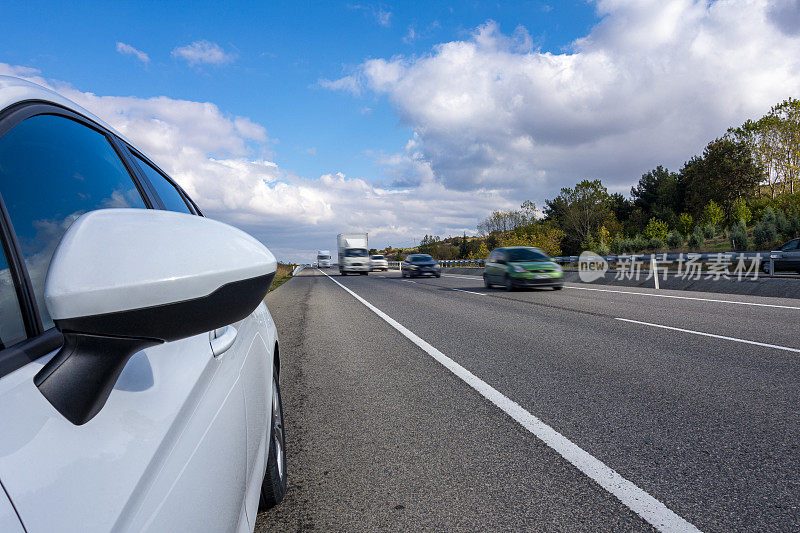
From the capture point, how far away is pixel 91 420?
1.02 m

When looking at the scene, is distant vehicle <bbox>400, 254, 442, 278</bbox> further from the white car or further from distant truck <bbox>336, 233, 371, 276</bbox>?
the white car

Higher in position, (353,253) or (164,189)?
(164,189)

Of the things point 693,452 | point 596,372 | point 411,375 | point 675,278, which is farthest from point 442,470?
point 675,278

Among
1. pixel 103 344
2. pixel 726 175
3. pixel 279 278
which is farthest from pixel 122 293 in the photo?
pixel 726 175

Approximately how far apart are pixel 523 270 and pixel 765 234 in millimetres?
21805

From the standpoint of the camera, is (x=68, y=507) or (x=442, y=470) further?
(x=442, y=470)

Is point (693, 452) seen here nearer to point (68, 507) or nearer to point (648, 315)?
point (68, 507)

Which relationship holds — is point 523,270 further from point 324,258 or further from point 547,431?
point 324,258

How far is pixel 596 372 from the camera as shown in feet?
18.5

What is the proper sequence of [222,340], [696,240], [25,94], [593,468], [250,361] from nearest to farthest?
[25,94], [222,340], [250,361], [593,468], [696,240]

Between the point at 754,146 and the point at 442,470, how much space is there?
57521mm

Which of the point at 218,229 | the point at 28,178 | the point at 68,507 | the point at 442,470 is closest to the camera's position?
the point at 68,507

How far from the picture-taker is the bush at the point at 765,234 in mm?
29812

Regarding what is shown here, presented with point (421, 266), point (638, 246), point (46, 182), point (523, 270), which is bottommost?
point (421, 266)
